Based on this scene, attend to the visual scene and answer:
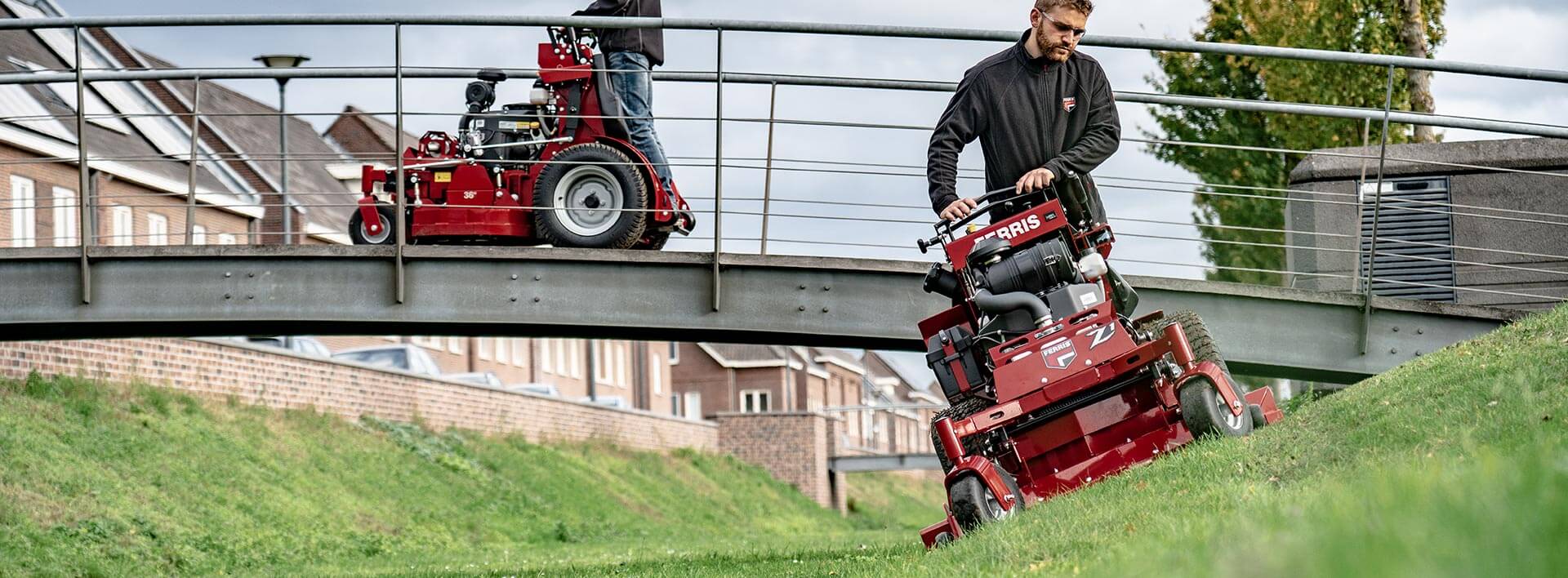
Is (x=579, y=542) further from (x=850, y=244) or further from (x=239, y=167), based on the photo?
(x=239, y=167)

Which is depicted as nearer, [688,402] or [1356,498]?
[1356,498]

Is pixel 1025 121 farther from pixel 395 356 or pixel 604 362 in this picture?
pixel 604 362

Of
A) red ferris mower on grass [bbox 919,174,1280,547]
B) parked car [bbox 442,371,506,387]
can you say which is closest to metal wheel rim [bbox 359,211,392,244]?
red ferris mower on grass [bbox 919,174,1280,547]

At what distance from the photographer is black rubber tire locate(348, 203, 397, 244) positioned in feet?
37.4

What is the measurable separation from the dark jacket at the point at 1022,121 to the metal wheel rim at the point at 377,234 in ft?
16.0

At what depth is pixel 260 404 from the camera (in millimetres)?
26203

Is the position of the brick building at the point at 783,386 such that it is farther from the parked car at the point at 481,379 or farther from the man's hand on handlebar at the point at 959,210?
the man's hand on handlebar at the point at 959,210

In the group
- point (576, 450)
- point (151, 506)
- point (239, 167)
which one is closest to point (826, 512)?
point (576, 450)

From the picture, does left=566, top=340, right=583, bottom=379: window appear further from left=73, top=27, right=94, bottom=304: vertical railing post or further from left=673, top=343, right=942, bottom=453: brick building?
left=73, top=27, right=94, bottom=304: vertical railing post

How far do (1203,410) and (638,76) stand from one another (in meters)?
5.04

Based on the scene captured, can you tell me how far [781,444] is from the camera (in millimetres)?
54125

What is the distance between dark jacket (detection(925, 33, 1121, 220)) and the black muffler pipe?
0.73 meters

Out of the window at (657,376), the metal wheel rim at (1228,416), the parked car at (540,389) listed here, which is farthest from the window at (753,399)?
the metal wheel rim at (1228,416)

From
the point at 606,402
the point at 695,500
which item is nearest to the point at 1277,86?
the point at 695,500
